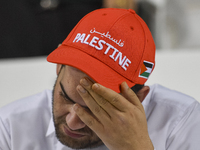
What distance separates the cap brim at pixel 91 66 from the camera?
647 millimetres

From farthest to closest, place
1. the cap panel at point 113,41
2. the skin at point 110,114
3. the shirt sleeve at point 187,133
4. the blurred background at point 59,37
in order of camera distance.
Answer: the blurred background at point 59,37
the shirt sleeve at point 187,133
the cap panel at point 113,41
the skin at point 110,114

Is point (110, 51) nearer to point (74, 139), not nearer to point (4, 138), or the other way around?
point (74, 139)

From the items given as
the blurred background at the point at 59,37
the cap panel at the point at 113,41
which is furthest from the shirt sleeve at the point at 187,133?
the blurred background at the point at 59,37

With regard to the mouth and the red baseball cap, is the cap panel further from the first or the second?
the mouth

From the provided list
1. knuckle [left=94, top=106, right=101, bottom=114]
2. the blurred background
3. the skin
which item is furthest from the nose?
the blurred background

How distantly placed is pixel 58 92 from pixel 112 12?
10.8 inches

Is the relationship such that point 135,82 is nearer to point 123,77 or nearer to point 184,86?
point 123,77

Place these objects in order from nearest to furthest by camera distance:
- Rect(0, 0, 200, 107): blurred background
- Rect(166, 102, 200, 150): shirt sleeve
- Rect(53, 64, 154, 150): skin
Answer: Rect(53, 64, 154, 150): skin, Rect(166, 102, 200, 150): shirt sleeve, Rect(0, 0, 200, 107): blurred background

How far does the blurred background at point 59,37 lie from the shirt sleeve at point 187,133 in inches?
17.9

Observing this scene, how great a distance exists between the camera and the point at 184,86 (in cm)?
131

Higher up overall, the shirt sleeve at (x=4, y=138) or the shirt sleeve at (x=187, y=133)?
the shirt sleeve at (x=187, y=133)

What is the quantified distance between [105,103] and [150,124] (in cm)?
35

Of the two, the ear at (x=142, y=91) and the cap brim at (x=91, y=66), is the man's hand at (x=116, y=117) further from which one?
the ear at (x=142, y=91)

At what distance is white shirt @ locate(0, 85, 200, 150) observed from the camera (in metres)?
0.83
